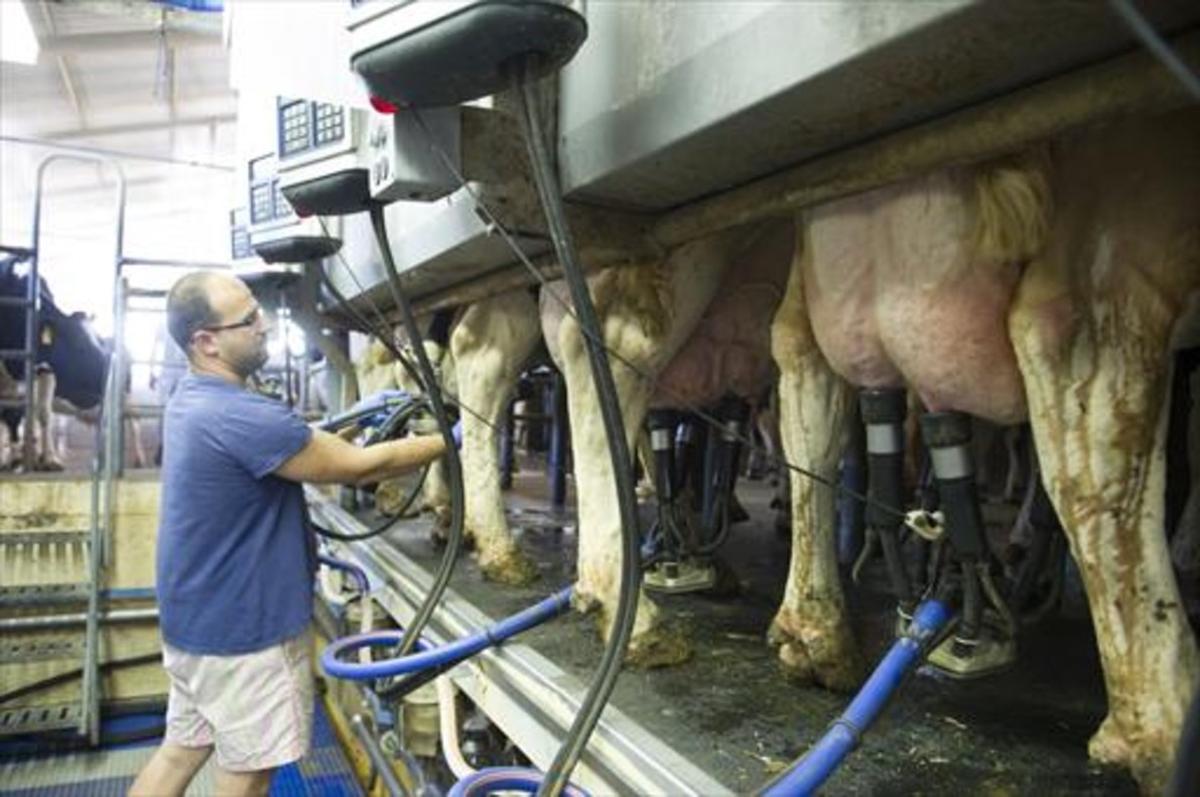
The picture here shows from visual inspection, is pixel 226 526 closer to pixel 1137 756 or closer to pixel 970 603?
pixel 970 603

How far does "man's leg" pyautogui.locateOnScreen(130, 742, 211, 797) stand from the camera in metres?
1.75

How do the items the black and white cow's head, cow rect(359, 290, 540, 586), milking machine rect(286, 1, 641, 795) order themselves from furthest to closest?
the black and white cow's head → cow rect(359, 290, 540, 586) → milking machine rect(286, 1, 641, 795)

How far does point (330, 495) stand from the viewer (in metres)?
4.07

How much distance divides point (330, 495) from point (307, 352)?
147 centimetres

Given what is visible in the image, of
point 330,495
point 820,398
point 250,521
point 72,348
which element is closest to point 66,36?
point 72,348

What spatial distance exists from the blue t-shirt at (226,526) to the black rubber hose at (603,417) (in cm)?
84

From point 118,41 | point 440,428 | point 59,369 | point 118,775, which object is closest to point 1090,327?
point 440,428

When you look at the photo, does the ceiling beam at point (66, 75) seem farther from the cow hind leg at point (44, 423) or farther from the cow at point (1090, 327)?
the cow at point (1090, 327)

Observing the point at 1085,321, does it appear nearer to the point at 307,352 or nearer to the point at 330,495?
the point at 330,495

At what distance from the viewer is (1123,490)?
96 cm

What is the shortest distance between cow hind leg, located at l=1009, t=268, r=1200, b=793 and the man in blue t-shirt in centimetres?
122

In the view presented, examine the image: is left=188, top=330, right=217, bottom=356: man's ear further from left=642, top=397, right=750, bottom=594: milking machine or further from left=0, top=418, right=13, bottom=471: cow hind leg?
left=0, top=418, right=13, bottom=471: cow hind leg

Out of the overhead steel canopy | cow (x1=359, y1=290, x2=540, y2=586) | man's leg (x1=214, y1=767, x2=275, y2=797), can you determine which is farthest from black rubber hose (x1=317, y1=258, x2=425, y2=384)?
man's leg (x1=214, y1=767, x2=275, y2=797)

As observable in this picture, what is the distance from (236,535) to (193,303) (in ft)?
1.55
